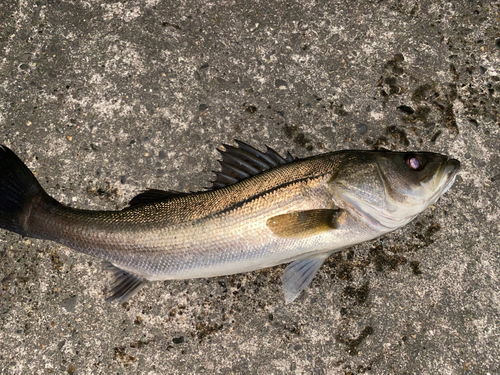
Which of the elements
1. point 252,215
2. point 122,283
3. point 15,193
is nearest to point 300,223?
point 252,215

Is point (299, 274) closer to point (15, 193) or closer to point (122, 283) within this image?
point (122, 283)

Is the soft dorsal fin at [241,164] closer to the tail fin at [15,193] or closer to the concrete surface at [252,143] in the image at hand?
the concrete surface at [252,143]

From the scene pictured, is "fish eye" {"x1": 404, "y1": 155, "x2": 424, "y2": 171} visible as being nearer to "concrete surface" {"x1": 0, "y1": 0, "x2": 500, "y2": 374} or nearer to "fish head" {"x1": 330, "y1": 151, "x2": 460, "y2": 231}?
"fish head" {"x1": 330, "y1": 151, "x2": 460, "y2": 231}

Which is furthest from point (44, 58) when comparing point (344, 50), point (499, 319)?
point (499, 319)

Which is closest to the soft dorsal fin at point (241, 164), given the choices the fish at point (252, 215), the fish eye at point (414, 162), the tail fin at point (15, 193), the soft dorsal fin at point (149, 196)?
the fish at point (252, 215)

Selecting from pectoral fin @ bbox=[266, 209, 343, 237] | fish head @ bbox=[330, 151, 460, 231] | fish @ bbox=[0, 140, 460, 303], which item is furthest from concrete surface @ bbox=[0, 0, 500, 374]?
pectoral fin @ bbox=[266, 209, 343, 237]

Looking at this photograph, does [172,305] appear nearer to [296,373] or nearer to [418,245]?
[296,373]
